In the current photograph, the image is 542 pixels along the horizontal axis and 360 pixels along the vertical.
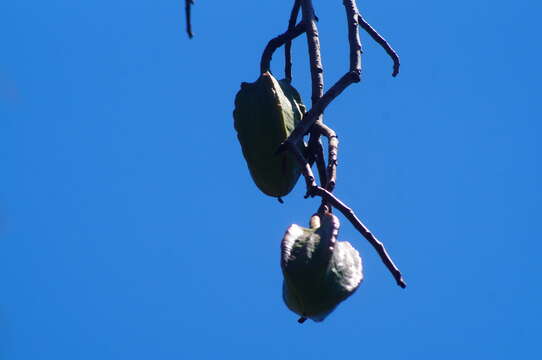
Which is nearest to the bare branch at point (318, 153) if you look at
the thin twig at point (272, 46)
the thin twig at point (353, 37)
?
the thin twig at point (353, 37)

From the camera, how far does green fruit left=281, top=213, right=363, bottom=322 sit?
1215 millimetres

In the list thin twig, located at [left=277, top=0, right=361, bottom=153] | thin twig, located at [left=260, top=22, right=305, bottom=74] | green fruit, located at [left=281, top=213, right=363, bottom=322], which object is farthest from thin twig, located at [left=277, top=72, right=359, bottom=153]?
thin twig, located at [left=260, top=22, right=305, bottom=74]

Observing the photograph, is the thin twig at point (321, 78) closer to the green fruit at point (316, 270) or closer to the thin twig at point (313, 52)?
→ the thin twig at point (313, 52)

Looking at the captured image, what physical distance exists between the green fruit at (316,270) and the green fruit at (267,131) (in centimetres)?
14

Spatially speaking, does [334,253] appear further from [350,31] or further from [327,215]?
[350,31]

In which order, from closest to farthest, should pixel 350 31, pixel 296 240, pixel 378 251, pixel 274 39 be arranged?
pixel 378 251 < pixel 296 240 < pixel 350 31 < pixel 274 39

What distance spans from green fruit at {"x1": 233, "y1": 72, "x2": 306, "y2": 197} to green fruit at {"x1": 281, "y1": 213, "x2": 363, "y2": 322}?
0.14m

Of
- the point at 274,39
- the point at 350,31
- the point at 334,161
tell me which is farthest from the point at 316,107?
the point at 274,39

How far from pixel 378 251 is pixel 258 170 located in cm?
31

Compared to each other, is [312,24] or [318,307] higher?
[312,24]

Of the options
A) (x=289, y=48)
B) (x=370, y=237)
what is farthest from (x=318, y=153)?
(x=289, y=48)

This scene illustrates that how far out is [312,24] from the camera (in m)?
1.42

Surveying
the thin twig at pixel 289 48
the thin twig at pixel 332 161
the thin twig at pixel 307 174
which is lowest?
the thin twig at pixel 307 174

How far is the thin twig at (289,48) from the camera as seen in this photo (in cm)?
156
